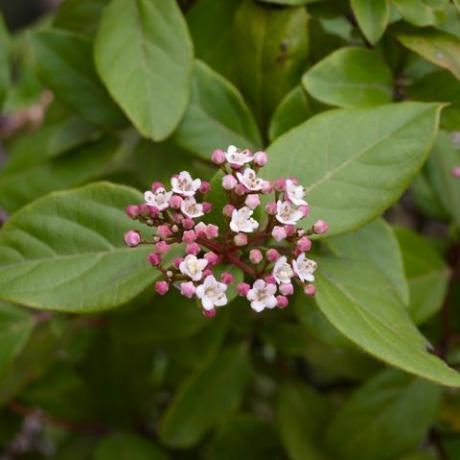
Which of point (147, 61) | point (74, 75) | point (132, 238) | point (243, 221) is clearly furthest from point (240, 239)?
point (74, 75)

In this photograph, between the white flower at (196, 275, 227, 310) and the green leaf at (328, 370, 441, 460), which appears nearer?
the white flower at (196, 275, 227, 310)

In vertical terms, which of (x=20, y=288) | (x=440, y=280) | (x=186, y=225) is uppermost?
(x=186, y=225)

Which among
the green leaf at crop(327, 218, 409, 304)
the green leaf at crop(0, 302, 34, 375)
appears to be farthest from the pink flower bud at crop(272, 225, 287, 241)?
the green leaf at crop(0, 302, 34, 375)

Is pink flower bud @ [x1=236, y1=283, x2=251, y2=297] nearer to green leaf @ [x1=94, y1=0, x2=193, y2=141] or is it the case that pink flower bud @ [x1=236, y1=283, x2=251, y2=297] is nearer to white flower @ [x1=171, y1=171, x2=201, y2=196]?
white flower @ [x1=171, y1=171, x2=201, y2=196]

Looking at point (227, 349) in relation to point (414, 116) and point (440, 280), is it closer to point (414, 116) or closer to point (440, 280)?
point (440, 280)

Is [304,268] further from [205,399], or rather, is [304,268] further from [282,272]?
[205,399]

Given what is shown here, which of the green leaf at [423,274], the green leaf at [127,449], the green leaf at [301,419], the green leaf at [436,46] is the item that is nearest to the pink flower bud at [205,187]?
the green leaf at [436,46]

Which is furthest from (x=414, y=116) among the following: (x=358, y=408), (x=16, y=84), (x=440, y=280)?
(x=16, y=84)
